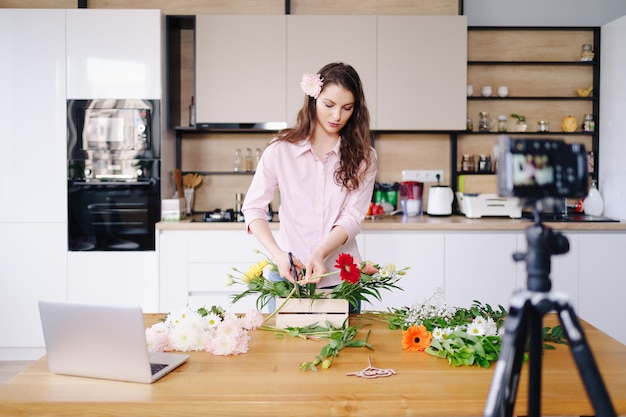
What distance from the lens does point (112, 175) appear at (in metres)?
3.73

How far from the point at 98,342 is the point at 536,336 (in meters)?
0.86

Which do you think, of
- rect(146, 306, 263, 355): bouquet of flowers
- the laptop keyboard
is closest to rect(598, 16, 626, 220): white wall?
rect(146, 306, 263, 355): bouquet of flowers

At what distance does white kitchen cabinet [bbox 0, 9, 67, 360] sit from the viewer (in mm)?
3697

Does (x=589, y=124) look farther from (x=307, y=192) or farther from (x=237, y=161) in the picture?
(x=307, y=192)

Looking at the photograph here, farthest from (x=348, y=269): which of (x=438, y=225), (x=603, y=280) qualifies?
(x=603, y=280)

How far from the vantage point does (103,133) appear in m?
3.72

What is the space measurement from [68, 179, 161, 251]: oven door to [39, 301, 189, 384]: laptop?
242 centimetres

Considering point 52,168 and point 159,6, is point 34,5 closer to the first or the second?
point 159,6

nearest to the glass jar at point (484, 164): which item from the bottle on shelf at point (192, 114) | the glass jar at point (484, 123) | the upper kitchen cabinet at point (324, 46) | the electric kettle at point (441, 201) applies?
the glass jar at point (484, 123)

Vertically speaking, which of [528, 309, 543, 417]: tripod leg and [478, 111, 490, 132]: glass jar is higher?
[478, 111, 490, 132]: glass jar

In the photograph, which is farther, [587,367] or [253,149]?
[253,149]

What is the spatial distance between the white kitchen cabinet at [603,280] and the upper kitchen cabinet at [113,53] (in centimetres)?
265

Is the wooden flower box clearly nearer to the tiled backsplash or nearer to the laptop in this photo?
the laptop

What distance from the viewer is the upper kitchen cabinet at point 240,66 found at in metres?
3.82
